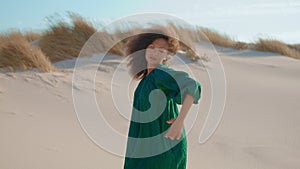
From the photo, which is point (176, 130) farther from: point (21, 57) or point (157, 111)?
point (21, 57)

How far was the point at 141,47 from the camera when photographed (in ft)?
7.41

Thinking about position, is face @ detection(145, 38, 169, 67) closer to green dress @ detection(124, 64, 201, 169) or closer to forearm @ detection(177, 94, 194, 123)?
green dress @ detection(124, 64, 201, 169)

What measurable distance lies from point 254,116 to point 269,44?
25.6ft

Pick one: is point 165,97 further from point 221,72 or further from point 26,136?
point 26,136

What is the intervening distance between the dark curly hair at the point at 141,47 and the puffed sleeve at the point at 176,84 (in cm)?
15

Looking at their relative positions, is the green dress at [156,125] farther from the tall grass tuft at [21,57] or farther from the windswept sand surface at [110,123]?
the tall grass tuft at [21,57]

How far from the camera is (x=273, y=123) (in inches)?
217

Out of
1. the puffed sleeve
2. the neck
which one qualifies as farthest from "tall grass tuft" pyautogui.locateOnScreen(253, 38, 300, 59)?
the puffed sleeve

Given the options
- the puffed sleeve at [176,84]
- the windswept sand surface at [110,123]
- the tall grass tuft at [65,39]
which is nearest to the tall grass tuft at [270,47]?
the windswept sand surface at [110,123]

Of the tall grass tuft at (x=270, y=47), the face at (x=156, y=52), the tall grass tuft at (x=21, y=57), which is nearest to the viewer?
the face at (x=156, y=52)

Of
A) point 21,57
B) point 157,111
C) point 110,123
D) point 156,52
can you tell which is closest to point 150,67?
point 156,52

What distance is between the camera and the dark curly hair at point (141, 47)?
219 cm

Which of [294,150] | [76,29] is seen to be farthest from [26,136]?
[76,29]

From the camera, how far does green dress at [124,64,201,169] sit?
81.5 inches
